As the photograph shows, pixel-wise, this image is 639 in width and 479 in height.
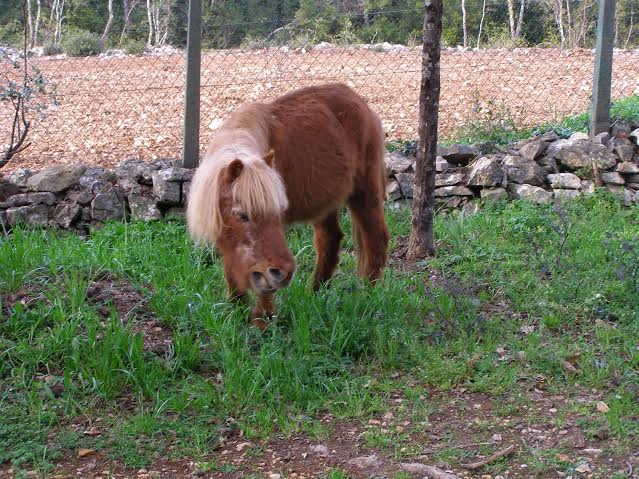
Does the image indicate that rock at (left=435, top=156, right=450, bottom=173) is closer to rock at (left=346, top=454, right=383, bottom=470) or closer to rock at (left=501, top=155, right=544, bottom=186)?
rock at (left=501, top=155, right=544, bottom=186)

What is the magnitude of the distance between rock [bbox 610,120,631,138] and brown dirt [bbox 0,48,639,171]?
1181 mm

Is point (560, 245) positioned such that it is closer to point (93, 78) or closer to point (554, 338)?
point (554, 338)

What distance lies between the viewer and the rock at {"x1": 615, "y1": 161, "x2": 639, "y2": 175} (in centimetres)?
761

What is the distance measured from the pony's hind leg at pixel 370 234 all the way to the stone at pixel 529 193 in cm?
213

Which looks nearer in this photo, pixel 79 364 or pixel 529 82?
pixel 79 364

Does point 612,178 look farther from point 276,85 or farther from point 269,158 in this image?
point 276,85

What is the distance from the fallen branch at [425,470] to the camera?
3.43m

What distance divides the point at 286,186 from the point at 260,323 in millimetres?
966

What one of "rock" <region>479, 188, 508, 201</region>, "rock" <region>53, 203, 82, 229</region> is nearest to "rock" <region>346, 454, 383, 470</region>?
"rock" <region>479, 188, 508, 201</region>

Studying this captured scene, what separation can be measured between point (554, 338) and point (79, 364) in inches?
116

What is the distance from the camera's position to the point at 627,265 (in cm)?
539

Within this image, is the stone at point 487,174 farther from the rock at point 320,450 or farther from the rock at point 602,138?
the rock at point 320,450

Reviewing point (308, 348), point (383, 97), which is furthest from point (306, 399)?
point (383, 97)

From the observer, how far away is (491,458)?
3.58 metres
